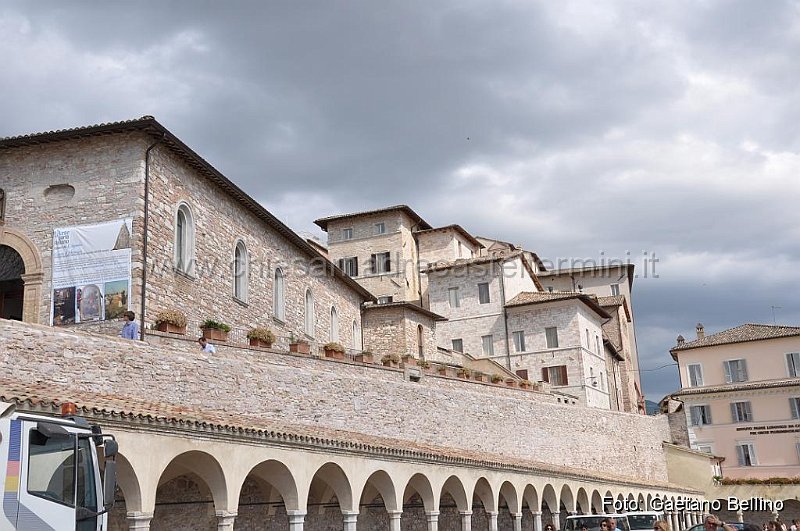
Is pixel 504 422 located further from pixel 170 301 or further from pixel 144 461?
pixel 144 461

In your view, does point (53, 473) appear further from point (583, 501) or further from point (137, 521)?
point (583, 501)

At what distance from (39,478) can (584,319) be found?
139 feet

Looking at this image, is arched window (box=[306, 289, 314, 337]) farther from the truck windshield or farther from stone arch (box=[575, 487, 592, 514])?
the truck windshield

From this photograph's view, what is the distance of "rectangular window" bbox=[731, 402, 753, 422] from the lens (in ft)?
163

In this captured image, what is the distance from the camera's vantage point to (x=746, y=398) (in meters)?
49.9

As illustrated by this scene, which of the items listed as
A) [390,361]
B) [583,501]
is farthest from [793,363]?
[390,361]

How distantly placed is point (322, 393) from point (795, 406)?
3814cm

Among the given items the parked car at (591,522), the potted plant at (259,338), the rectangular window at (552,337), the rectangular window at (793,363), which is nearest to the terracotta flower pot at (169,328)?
the potted plant at (259,338)

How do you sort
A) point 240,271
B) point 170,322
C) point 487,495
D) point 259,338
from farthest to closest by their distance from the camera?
point 240,271
point 487,495
point 259,338
point 170,322

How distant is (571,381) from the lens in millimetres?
46344

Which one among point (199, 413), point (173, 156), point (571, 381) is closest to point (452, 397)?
point (173, 156)

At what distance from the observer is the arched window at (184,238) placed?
23.5 metres

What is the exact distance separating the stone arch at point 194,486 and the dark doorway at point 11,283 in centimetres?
842

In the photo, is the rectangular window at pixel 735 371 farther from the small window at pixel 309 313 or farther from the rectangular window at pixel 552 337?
the small window at pixel 309 313
